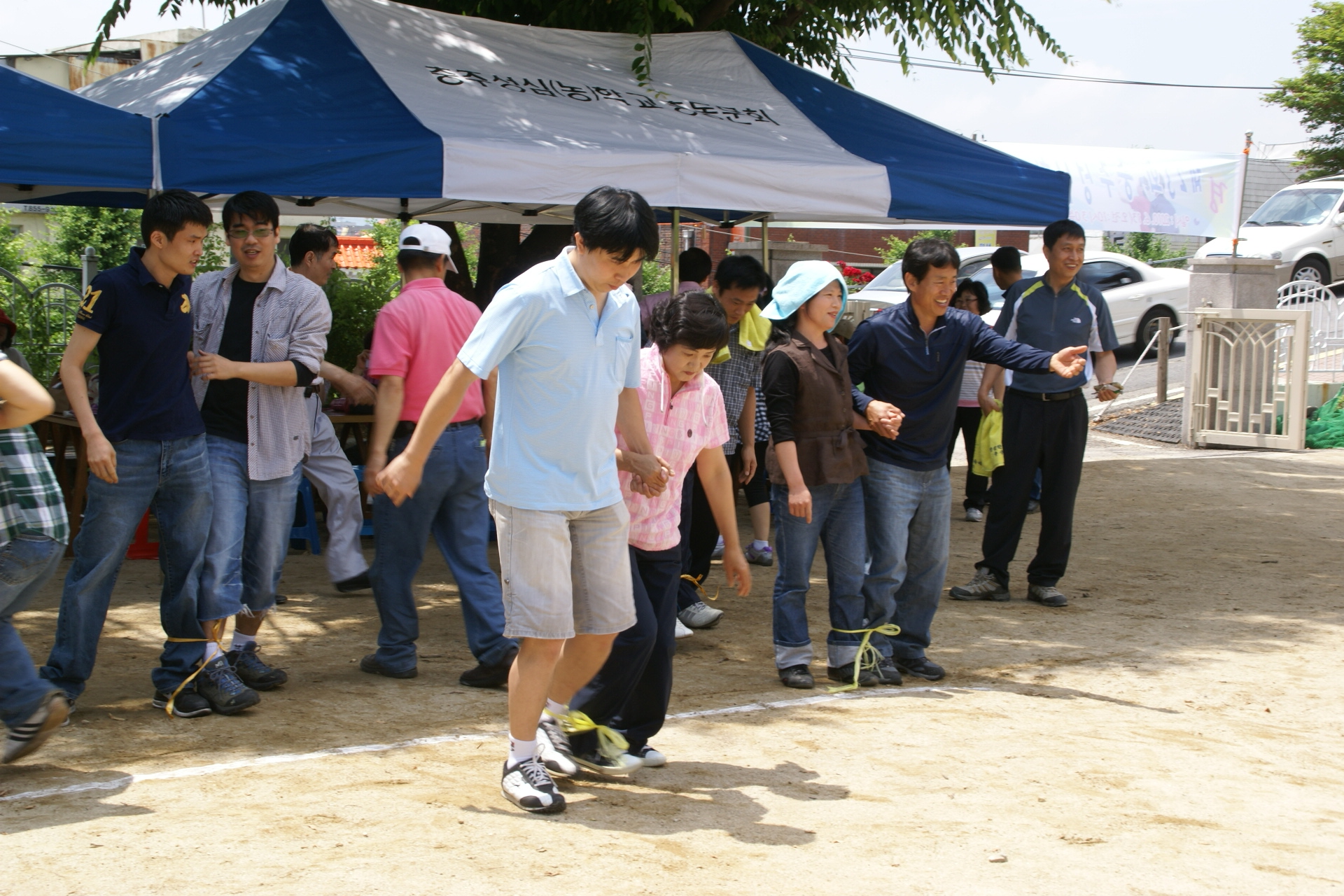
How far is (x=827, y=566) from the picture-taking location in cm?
501

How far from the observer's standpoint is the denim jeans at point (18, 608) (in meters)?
3.64

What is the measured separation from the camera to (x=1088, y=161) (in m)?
22.6

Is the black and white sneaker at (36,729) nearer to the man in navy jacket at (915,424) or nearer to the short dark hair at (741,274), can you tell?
the man in navy jacket at (915,424)

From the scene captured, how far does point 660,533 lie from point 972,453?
488 cm

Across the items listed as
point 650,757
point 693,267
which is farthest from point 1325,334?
point 650,757

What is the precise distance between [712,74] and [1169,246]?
2630 centimetres

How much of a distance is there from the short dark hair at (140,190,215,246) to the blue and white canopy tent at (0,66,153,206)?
2.83 ft

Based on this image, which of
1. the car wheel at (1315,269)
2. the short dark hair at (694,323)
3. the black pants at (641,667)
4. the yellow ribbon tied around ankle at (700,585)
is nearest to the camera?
the black pants at (641,667)

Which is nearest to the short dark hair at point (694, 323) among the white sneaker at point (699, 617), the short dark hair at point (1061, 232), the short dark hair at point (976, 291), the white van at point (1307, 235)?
the white sneaker at point (699, 617)

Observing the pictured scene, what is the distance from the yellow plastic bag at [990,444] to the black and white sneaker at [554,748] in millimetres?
3606

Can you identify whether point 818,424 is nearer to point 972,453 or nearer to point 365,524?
point 972,453

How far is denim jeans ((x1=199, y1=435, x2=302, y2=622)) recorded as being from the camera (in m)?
4.45

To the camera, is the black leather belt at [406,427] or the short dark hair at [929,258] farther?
the short dark hair at [929,258]

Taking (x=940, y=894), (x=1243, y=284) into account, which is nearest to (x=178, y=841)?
(x=940, y=894)
